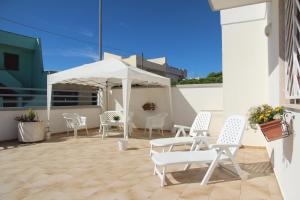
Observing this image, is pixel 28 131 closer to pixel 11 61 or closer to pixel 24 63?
pixel 11 61

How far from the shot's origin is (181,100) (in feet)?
32.6

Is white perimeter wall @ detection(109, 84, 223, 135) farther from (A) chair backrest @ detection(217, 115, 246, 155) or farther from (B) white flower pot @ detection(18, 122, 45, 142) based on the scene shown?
(B) white flower pot @ detection(18, 122, 45, 142)

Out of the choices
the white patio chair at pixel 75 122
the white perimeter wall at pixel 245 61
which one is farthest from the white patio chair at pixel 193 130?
the white patio chair at pixel 75 122

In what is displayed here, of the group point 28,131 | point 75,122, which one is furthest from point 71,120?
point 28,131

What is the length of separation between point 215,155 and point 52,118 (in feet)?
24.2

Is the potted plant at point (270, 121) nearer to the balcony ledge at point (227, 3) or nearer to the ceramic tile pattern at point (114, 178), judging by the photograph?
the ceramic tile pattern at point (114, 178)

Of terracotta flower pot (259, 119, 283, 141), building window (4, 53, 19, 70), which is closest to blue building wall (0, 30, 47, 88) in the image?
building window (4, 53, 19, 70)

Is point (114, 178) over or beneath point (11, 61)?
beneath

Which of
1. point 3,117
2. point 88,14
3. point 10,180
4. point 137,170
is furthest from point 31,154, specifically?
point 88,14

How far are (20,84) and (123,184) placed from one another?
15.1 m

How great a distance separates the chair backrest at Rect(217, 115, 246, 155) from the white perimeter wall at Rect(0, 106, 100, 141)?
688cm

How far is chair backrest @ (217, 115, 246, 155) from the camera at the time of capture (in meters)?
4.01

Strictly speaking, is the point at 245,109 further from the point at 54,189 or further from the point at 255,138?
the point at 54,189

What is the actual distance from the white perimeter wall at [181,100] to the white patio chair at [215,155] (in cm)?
362
